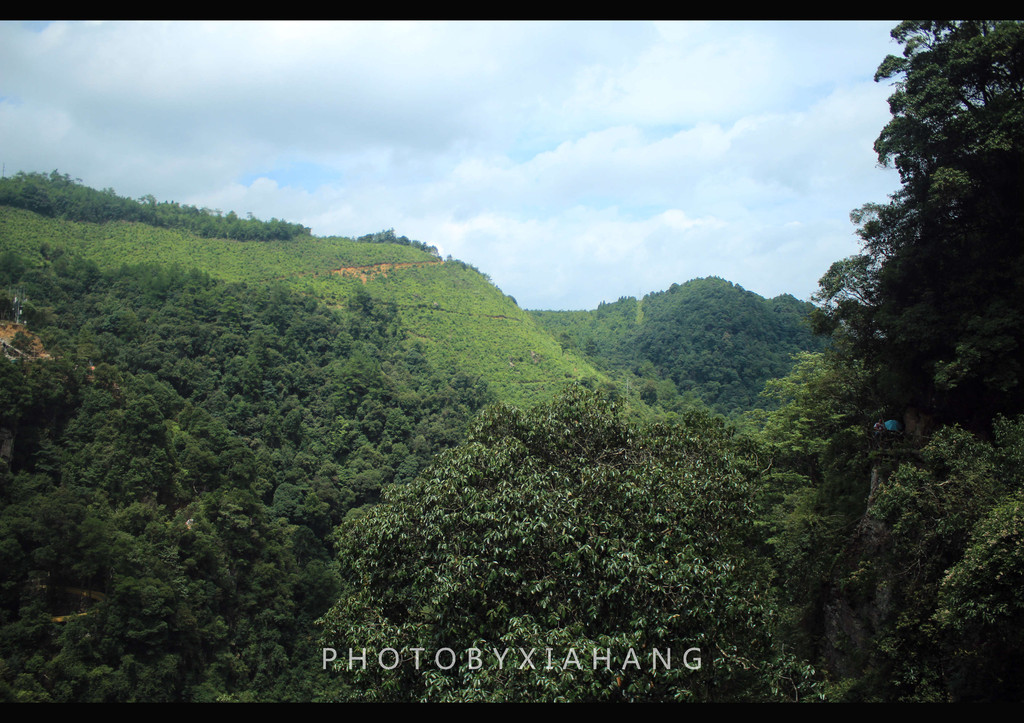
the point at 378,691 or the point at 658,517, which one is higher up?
the point at 658,517

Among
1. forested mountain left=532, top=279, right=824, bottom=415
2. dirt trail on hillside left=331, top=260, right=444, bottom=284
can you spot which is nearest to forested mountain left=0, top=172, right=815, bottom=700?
dirt trail on hillside left=331, top=260, right=444, bottom=284

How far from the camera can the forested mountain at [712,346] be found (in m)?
60.1

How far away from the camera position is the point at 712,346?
2670 inches

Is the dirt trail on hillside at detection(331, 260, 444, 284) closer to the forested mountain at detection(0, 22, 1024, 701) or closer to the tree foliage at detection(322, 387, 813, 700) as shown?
the forested mountain at detection(0, 22, 1024, 701)

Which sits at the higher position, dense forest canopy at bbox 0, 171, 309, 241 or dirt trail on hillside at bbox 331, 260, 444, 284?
dense forest canopy at bbox 0, 171, 309, 241

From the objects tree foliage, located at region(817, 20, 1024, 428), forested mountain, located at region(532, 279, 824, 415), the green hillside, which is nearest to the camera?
tree foliage, located at region(817, 20, 1024, 428)

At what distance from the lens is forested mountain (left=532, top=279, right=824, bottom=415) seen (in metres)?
60.1

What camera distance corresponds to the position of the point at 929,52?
35.0 ft

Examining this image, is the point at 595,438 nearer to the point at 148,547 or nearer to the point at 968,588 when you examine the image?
the point at 968,588

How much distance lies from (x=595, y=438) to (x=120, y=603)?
19080 mm

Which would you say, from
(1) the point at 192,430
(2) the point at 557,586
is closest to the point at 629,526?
(2) the point at 557,586

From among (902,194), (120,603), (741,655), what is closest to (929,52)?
(902,194)
